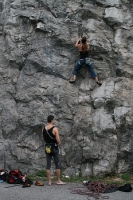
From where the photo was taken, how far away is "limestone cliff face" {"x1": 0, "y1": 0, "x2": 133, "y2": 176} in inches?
422

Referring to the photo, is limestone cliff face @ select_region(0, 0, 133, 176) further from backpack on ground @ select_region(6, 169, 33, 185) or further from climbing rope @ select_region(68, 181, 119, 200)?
climbing rope @ select_region(68, 181, 119, 200)

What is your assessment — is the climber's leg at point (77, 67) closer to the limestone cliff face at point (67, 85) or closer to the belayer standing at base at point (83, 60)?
the belayer standing at base at point (83, 60)

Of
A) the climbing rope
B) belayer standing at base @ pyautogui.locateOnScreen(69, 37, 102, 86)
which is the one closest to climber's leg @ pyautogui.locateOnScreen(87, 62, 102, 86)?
belayer standing at base @ pyautogui.locateOnScreen(69, 37, 102, 86)

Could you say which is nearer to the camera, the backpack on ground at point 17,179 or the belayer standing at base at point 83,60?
the backpack on ground at point 17,179

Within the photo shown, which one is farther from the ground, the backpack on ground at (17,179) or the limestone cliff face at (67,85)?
the limestone cliff face at (67,85)

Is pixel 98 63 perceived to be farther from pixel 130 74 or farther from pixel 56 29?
pixel 56 29

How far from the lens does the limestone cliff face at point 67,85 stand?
10727 millimetres

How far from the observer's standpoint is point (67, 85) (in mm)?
11422

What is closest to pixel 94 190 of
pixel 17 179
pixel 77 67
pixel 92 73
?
pixel 17 179

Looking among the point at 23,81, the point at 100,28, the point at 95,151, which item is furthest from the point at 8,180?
the point at 100,28

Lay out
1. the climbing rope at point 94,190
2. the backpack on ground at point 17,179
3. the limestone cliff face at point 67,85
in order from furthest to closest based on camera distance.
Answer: the limestone cliff face at point 67,85 < the backpack on ground at point 17,179 < the climbing rope at point 94,190

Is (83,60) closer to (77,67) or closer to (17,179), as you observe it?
(77,67)

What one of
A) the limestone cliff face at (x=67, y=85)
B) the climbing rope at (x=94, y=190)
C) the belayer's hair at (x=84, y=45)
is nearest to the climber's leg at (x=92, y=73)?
the limestone cliff face at (x=67, y=85)

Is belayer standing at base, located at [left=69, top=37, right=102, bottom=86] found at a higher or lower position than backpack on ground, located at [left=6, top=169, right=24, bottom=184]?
higher
